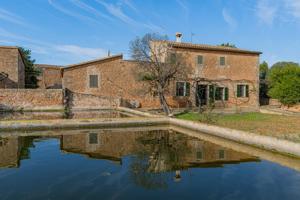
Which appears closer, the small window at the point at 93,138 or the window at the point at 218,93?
the small window at the point at 93,138

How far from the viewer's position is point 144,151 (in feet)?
29.7

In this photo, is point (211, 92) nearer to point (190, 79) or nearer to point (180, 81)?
point (190, 79)

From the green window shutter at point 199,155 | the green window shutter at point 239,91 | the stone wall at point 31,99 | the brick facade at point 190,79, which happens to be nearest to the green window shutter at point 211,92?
the brick facade at point 190,79

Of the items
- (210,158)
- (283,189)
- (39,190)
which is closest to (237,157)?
(210,158)

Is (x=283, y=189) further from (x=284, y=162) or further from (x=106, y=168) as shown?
(x=106, y=168)

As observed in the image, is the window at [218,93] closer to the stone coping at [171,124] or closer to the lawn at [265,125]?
the lawn at [265,125]

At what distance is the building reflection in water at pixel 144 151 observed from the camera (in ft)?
23.9

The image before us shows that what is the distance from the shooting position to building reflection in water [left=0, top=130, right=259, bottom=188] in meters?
7.27

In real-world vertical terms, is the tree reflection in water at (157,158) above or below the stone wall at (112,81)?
below

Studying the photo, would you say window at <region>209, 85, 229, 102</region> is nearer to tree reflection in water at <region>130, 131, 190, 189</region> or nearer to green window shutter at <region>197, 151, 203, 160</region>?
tree reflection in water at <region>130, 131, 190, 189</region>

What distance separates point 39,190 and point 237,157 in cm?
550

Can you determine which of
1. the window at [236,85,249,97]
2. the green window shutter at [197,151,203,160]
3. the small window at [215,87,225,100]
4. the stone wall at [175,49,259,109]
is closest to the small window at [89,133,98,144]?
the green window shutter at [197,151,203,160]

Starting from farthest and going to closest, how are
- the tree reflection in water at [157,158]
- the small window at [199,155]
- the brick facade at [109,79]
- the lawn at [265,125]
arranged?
the brick facade at [109,79] → the lawn at [265,125] → the small window at [199,155] → the tree reflection in water at [157,158]

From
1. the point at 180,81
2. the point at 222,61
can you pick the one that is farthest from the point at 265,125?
the point at 222,61
